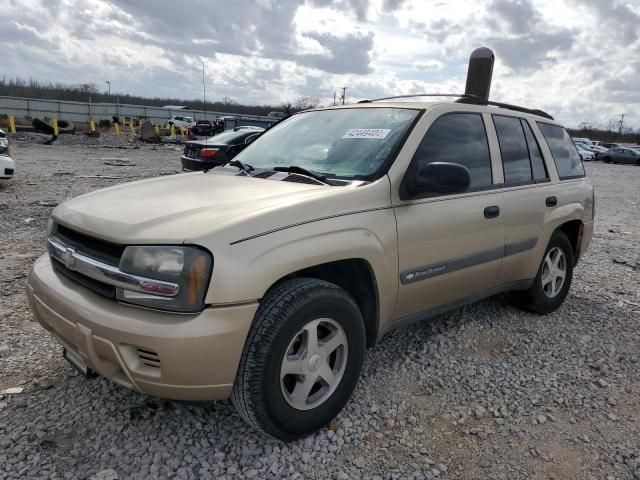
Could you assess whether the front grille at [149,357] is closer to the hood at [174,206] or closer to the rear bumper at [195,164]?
the hood at [174,206]

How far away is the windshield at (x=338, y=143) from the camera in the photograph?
9.41 ft

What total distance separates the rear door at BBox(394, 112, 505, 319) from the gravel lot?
1.68ft

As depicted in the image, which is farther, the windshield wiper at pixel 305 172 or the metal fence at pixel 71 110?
the metal fence at pixel 71 110

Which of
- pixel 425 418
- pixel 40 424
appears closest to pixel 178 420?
pixel 40 424

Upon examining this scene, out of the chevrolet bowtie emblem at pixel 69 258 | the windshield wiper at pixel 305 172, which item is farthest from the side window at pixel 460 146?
the chevrolet bowtie emblem at pixel 69 258

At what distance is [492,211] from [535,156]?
0.97 m

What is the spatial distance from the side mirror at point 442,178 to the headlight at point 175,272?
4.28 feet

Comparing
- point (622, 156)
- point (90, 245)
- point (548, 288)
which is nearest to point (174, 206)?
point (90, 245)

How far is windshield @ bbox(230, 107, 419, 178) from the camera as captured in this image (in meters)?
2.87

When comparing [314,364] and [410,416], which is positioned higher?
[314,364]

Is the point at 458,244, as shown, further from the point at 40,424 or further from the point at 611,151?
the point at 611,151

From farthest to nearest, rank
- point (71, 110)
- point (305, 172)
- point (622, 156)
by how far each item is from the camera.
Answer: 1. point (71, 110)
2. point (622, 156)
3. point (305, 172)

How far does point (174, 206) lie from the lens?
2.35 m

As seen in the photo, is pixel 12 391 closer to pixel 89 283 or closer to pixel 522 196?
pixel 89 283
